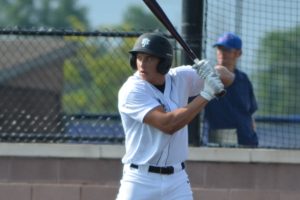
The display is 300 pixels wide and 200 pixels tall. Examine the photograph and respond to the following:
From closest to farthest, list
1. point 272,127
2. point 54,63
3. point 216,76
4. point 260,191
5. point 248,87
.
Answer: point 216,76
point 260,191
point 248,87
point 272,127
point 54,63

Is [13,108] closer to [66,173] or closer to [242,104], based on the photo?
[66,173]

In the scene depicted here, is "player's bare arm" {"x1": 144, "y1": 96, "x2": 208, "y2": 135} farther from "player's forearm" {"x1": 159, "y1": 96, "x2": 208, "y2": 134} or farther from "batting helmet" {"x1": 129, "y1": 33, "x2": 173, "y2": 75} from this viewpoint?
"batting helmet" {"x1": 129, "y1": 33, "x2": 173, "y2": 75}

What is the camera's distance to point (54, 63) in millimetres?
14320

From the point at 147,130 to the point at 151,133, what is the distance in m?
0.03

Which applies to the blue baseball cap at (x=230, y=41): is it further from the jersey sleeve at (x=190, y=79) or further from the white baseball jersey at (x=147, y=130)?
the white baseball jersey at (x=147, y=130)

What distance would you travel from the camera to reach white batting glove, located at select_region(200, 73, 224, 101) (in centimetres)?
710

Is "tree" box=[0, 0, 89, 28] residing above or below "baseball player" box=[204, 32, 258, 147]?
above

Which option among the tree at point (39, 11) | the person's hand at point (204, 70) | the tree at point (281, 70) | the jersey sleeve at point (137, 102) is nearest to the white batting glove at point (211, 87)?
the person's hand at point (204, 70)

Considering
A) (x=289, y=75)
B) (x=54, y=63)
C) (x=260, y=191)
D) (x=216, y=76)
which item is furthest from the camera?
(x=54, y=63)

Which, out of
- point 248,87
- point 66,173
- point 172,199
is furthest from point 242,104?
point 172,199

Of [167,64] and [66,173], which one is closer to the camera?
[167,64]

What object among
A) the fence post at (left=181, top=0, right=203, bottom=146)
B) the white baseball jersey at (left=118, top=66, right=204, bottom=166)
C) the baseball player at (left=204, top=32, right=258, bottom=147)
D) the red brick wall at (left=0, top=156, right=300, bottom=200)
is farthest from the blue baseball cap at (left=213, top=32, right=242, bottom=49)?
the white baseball jersey at (left=118, top=66, right=204, bottom=166)

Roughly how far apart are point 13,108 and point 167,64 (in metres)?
2.90

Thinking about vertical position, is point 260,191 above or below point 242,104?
below
